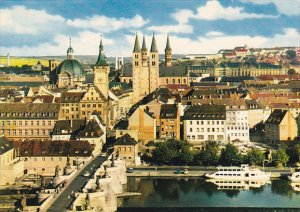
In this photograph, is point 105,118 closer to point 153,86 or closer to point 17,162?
point 17,162

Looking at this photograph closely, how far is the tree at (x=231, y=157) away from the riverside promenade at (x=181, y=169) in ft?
7.07

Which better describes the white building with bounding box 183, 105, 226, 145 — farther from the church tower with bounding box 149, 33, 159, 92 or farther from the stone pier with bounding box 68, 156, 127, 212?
the church tower with bounding box 149, 33, 159, 92

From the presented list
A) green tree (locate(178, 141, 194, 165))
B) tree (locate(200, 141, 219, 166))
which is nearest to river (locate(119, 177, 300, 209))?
tree (locate(200, 141, 219, 166))

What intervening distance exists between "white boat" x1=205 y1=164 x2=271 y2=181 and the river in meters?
0.86

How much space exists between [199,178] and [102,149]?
1429 cm

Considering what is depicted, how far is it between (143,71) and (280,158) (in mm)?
58568

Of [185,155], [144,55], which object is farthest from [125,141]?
[144,55]

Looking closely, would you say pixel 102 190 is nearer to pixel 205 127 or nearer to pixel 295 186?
pixel 295 186

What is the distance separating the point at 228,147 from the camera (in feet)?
252

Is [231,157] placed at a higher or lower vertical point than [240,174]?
higher

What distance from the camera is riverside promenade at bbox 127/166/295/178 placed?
71.8 meters

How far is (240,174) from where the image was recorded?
7088 cm

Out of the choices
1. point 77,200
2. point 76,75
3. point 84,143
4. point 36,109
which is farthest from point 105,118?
point 77,200

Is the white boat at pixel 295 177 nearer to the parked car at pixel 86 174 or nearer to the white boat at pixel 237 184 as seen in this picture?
the white boat at pixel 237 184
